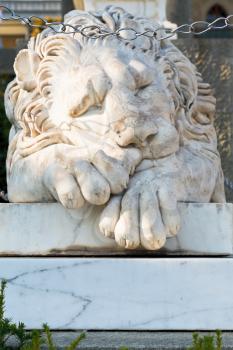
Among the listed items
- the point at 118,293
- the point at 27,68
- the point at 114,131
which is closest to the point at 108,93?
the point at 114,131

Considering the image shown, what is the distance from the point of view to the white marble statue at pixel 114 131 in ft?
14.1

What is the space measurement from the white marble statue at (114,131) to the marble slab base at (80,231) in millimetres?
97

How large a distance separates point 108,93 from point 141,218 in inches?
30.0

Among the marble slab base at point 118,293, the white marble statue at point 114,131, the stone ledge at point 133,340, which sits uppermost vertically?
the white marble statue at point 114,131

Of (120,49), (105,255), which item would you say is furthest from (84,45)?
(105,255)

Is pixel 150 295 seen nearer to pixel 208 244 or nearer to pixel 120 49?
pixel 208 244

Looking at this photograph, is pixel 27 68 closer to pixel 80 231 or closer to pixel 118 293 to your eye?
pixel 80 231

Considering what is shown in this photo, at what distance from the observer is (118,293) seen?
14.0 feet

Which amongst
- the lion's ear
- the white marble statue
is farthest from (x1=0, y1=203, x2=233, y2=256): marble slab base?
the lion's ear

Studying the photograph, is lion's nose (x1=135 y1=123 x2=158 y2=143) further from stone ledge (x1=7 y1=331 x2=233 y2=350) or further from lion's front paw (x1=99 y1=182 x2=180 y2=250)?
stone ledge (x1=7 y1=331 x2=233 y2=350)

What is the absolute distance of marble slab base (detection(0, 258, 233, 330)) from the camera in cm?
422

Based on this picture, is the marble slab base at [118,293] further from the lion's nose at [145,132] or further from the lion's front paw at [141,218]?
the lion's nose at [145,132]

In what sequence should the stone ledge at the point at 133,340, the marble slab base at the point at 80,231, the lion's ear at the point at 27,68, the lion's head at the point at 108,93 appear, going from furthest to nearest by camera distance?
the lion's ear at the point at 27,68, the lion's head at the point at 108,93, the marble slab base at the point at 80,231, the stone ledge at the point at 133,340

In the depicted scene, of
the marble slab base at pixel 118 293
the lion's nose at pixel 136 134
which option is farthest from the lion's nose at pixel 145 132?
the marble slab base at pixel 118 293
